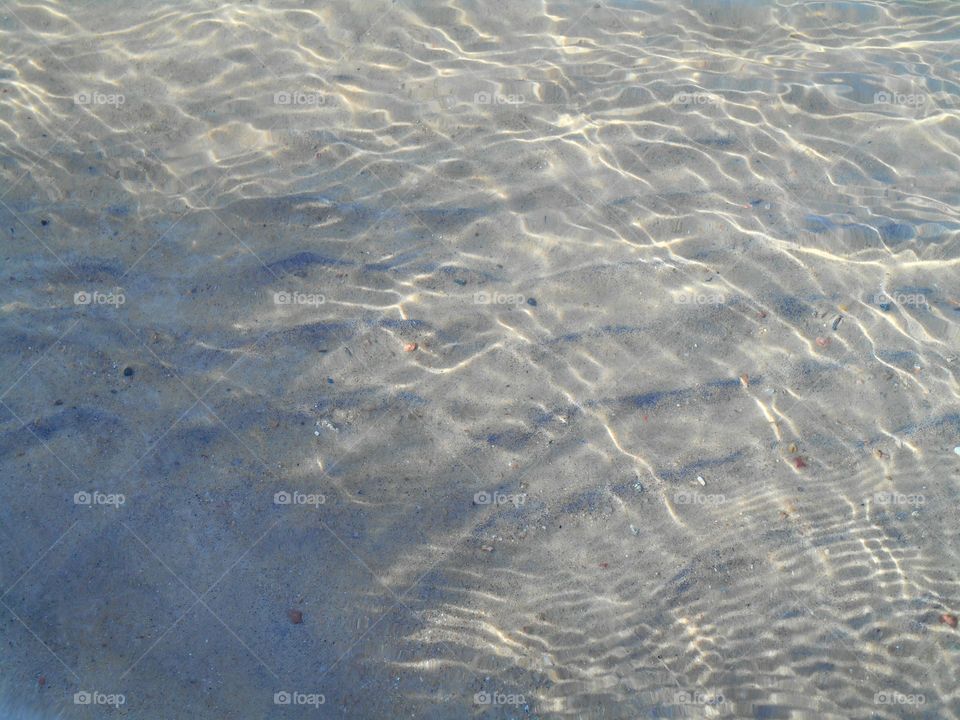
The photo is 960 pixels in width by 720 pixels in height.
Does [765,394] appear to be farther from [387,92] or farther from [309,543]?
[387,92]

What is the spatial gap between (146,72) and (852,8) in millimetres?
6789

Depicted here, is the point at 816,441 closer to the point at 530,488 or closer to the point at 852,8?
the point at 530,488

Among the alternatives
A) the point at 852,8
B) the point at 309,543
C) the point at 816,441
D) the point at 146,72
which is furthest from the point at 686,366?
the point at 146,72

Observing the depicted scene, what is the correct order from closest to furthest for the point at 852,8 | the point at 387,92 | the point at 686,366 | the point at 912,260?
the point at 686,366, the point at 912,260, the point at 387,92, the point at 852,8

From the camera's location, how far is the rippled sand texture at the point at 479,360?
4418mm

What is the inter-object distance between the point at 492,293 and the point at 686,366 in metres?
1.63

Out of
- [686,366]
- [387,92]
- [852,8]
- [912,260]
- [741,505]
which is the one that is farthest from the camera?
[852,8]

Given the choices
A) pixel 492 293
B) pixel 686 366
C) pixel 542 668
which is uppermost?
pixel 492 293

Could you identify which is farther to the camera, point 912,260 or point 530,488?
point 912,260

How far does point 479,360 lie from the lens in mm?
5031

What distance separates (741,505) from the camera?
4.73 m

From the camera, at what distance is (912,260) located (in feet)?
17.7

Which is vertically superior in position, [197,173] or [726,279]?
[197,173]

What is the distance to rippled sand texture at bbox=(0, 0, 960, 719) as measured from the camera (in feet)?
14.5
